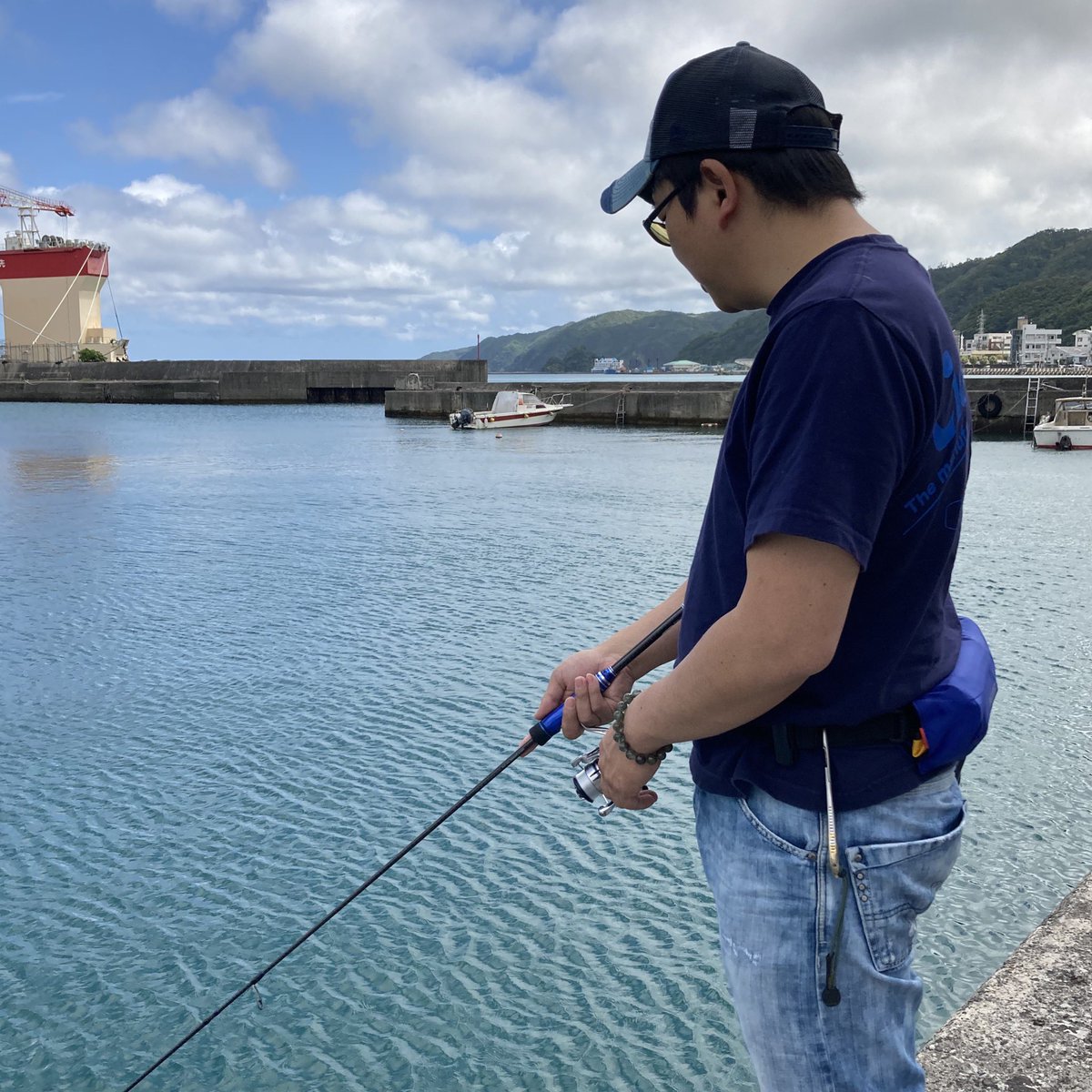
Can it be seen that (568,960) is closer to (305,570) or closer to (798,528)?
(798,528)

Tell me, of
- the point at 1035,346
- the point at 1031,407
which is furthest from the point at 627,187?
the point at 1035,346

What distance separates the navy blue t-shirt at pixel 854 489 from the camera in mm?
1169

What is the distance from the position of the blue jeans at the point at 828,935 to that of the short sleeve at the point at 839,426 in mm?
390

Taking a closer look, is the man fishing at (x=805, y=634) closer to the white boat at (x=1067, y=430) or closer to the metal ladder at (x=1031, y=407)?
the white boat at (x=1067, y=430)

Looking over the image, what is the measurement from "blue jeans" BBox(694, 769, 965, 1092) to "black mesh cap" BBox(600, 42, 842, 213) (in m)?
0.85

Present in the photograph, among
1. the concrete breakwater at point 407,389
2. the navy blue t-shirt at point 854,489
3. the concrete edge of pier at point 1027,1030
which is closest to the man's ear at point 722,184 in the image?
the navy blue t-shirt at point 854,489

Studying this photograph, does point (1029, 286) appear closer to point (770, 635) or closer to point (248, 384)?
point (248, 384)

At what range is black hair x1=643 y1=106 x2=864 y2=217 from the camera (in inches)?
52.6

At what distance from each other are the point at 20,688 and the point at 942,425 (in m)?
7.30

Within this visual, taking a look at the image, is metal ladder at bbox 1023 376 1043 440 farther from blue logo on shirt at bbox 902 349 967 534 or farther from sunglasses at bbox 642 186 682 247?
blue logo on shirt at bbox 902 349 967 534

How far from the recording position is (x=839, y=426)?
1.16 m

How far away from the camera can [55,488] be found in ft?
66.4

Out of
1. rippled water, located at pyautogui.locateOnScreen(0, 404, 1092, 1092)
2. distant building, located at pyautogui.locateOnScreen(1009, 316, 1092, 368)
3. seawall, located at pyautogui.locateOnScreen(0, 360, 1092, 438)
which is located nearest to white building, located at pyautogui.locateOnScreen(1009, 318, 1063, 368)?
distant building, located at pyautogui.locateOnScreen(1009, 316, 1092, 368)

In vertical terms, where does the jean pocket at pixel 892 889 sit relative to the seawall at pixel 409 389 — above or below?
below
